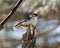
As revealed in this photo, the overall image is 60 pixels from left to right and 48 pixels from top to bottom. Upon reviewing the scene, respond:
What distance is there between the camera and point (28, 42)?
34.2 inches

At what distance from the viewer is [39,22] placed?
111 cm

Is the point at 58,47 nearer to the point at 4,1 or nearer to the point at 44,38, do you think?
the point at 44,38

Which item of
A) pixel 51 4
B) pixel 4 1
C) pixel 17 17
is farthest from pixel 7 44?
pixel 51 4

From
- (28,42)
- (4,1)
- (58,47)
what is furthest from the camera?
(4,1)

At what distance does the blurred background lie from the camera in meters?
1.05

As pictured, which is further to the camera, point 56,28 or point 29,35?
point 56,28

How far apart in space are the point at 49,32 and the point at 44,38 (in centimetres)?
6

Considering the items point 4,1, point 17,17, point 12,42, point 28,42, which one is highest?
point 4,1

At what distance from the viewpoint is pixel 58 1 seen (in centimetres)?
115

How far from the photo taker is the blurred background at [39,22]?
1.05 m

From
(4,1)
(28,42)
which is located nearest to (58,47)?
(28,42)

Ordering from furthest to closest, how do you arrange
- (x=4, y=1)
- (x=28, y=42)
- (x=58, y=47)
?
(x=4, y=1) → (x=58, y=47) → (x=28, y=42)

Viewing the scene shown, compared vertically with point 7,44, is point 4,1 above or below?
above

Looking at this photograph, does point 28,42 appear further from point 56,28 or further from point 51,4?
point 51,4
